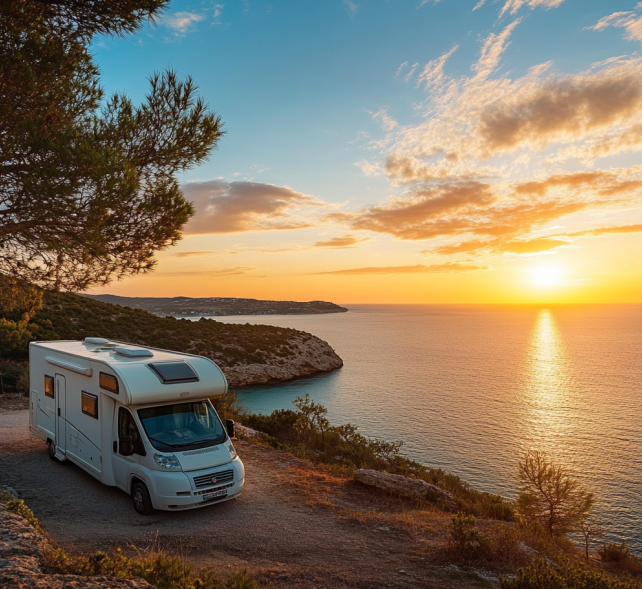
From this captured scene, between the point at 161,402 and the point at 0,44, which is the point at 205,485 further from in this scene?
the point at 0,44

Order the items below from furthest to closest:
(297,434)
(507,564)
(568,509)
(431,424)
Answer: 1. (431,424)
2. (297,434)
3. (568,509)
4. (507,564)

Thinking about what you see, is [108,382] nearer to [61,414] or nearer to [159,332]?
[61,414]

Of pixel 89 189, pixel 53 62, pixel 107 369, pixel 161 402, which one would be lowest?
pixel 161 402

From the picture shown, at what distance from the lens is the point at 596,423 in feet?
137

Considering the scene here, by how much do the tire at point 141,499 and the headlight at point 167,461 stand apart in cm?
70

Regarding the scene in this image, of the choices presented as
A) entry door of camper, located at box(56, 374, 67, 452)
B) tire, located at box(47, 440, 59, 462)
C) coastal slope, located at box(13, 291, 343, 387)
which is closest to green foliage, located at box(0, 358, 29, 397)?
tire, located at box(47, 440, 59, 462)

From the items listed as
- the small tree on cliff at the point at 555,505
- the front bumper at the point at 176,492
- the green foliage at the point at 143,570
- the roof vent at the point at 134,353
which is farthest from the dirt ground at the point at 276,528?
the small tree on cliff at the point at 555,505

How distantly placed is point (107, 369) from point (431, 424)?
3546cm

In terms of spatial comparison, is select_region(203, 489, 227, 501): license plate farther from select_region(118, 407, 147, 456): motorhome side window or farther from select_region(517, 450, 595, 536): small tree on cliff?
select_region(517, 450, 595, 536): small tree on cliff

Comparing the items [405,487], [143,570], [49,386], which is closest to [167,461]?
[143,570]

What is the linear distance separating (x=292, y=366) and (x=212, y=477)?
191ft

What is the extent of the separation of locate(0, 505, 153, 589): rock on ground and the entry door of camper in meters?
7.27

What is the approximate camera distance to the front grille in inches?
370

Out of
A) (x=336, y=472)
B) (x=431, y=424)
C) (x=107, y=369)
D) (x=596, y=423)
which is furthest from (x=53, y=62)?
(x=596, y=423)
